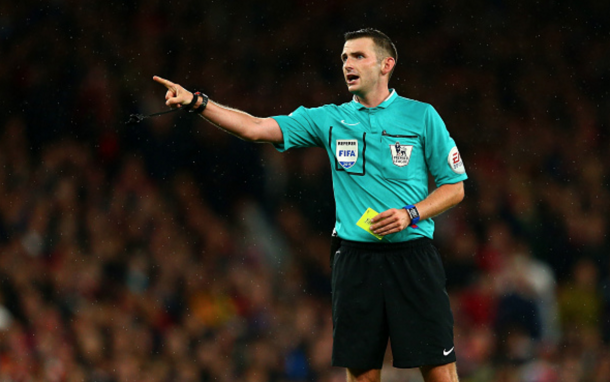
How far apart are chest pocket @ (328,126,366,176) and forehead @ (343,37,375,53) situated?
38 cm

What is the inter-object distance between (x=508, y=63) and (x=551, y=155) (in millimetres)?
1731

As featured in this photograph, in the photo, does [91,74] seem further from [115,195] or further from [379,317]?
[379,317]

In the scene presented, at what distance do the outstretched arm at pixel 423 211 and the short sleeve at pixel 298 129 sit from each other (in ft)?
1.94

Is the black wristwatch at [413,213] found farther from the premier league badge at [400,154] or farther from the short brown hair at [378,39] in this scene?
the short brown hair at [378,39]

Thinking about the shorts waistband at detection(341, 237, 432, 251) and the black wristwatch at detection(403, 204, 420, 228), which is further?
the shorts waistband at detection(341, 237, 432, 251)

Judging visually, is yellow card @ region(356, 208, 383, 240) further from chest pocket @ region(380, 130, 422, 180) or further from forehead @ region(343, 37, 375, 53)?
forehead @ region(343, 37, 375, 53)

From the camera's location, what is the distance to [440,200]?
13.9 ft

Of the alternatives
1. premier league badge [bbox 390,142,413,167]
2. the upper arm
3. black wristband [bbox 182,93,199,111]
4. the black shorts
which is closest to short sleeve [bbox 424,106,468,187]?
premier league badge [bbox 390,142,413,167]

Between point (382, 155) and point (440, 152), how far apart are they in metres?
0.28

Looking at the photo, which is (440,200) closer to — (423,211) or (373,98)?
(423,211)

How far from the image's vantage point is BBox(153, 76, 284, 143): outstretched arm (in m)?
3.94

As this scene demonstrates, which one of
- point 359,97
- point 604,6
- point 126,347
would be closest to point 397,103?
point 359,97

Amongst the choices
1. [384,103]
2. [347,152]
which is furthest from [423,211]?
[384,103]

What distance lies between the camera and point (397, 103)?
437cm
